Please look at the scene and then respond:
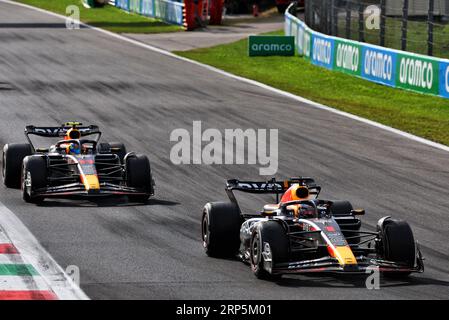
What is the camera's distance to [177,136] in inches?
1008

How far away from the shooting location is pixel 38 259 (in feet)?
46.4

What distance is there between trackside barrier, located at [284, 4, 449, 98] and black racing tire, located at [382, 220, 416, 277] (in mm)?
16421

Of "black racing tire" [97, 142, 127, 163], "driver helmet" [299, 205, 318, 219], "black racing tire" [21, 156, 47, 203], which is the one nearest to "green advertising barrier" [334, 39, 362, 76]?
"black racing tire" [97, 142, 127, 163]

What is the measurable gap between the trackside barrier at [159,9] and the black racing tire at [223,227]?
39.6m

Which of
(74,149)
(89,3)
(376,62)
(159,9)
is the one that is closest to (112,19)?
(159,9)

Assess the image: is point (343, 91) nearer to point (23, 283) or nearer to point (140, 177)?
point (140, 177)

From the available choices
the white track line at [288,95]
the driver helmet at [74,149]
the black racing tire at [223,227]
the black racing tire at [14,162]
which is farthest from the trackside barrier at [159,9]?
the black racing tire at [223,227]

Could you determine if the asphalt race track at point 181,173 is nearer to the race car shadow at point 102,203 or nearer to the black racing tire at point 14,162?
the race car shadow at point 102,203

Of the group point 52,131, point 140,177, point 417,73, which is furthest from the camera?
point 417,73

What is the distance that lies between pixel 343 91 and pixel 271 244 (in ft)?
A: 69.9

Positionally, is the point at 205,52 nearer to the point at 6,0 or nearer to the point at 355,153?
the point at 355,153

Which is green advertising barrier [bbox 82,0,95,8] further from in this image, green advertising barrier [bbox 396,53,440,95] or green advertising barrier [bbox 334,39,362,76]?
green advertising barrier [bbox 396,53,440,95]

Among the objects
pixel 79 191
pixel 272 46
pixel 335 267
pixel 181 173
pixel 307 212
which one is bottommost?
pixel 272 46

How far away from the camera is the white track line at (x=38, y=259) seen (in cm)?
1243
